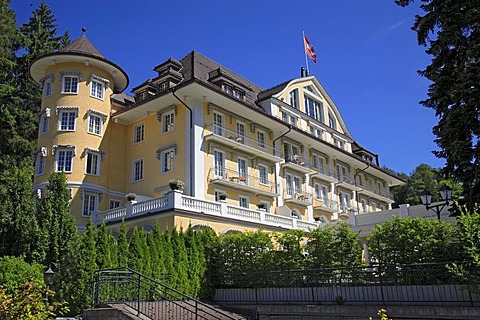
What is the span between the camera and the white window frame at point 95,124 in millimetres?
30875

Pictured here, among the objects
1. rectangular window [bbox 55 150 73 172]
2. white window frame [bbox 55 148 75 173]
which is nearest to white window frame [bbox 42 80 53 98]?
white window frame [bbox 55 148 75 173]

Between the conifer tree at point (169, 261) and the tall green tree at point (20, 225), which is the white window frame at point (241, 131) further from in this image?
the tall green tree at point (20, 225)

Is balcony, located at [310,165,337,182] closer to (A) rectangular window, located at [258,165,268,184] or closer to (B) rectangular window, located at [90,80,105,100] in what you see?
(A) rectangular window, located at [258,165,268,184]

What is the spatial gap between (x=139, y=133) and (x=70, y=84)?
19.0ft

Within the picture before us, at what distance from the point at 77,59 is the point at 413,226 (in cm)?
2538

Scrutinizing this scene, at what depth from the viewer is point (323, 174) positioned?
40062mm

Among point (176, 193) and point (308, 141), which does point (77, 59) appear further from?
point (308, 141)

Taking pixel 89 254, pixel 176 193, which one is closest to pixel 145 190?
pixel 176 193

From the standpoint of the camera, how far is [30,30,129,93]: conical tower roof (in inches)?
1215

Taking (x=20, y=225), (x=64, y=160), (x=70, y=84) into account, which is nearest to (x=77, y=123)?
(x=64, y=160)

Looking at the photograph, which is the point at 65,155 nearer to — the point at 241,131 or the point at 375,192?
the point at 241,131

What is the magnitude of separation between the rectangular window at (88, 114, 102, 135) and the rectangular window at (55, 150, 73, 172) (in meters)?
2.18

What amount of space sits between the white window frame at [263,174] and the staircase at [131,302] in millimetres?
17684

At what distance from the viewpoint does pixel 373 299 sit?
14055 mm
